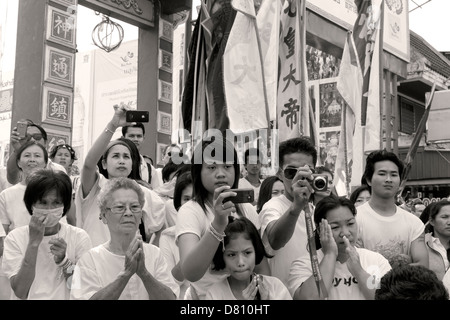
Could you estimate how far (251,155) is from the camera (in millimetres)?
5270

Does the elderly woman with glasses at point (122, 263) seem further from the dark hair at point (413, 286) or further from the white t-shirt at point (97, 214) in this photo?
the dark hair at point (413, 286)

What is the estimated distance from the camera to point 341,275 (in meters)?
3.14

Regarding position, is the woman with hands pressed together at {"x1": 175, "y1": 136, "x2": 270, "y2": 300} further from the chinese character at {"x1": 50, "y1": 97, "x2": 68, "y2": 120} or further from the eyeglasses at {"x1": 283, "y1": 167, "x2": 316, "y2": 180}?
the chinese character at {"x1": 50, "y1": 97, "x2": 68, "y2": 120}

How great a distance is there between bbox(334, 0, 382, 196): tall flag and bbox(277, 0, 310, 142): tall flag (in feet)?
3.18

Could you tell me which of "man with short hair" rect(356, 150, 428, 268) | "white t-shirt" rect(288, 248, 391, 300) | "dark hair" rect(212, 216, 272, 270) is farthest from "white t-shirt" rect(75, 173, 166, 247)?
"man with short hair" rect(356, 150, 428, 268)

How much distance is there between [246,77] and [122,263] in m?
2.34

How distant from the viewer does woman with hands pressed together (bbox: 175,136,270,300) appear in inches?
102

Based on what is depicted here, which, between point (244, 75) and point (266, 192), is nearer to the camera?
point (266, 192)

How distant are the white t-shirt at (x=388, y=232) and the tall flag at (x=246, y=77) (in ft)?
4.35

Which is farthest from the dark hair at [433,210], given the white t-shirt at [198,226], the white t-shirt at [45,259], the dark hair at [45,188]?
the dark hair at [45,188]

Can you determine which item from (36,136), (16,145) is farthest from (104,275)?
(36,136)

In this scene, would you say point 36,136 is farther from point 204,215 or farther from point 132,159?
point 204,215
